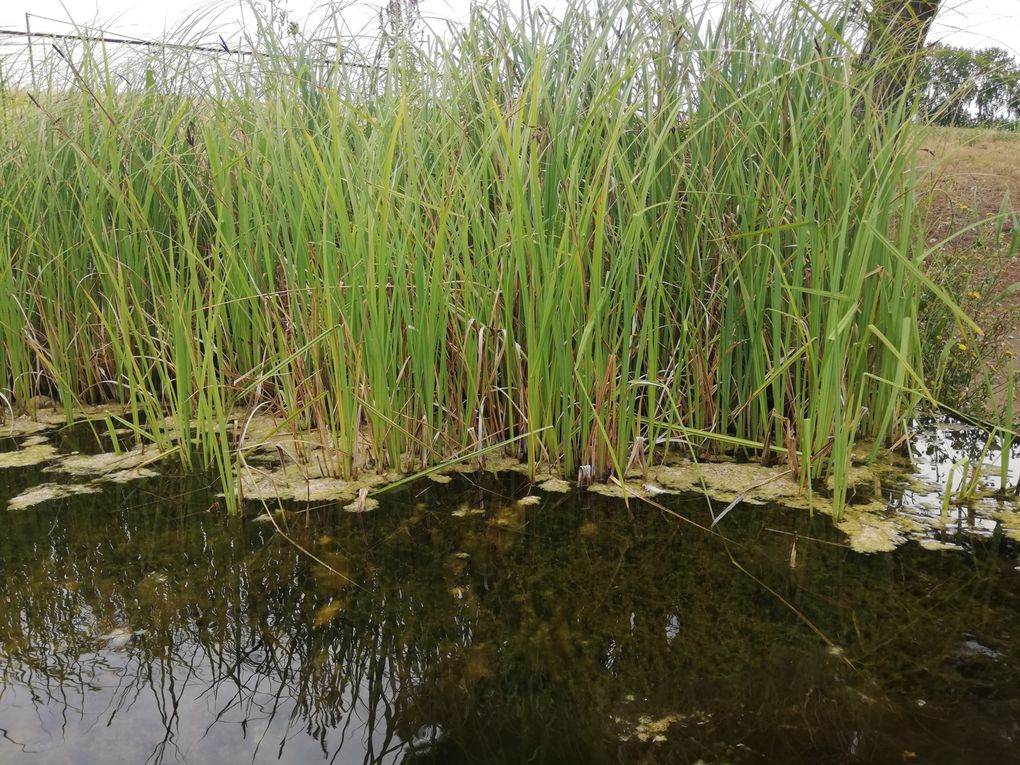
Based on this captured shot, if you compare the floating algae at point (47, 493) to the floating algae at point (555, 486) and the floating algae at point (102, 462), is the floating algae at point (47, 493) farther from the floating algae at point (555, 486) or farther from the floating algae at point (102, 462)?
the floating algae at point (555, 486)

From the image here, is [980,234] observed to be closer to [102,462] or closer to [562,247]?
[562,247]

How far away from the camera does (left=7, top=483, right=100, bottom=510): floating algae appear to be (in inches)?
79.7

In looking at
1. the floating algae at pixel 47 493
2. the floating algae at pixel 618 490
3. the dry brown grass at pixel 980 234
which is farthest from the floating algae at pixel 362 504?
the dry brown grass at pixel 980 234

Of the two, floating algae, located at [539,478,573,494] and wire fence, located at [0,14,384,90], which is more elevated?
wire fence, located at [0,14,384,90]

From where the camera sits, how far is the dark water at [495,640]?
3.90ft

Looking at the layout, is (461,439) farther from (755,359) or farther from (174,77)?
(174,77)

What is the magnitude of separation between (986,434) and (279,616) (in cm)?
223

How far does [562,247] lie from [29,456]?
1.77 m

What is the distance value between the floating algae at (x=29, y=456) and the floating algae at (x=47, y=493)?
232mm

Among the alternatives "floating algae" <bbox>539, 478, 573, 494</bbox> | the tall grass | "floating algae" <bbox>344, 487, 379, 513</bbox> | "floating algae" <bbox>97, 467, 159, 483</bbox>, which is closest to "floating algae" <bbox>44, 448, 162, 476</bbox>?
"floating algae" <bbox>97, 467, 159, 483</bbox>

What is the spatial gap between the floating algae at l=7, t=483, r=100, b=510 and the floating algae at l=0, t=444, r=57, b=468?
9.1 inches

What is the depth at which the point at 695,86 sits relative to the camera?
87.1 inches

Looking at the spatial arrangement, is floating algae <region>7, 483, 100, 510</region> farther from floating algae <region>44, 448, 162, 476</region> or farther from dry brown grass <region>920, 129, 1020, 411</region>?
dry brown grass <region>920, 129, 1020, 411</region>

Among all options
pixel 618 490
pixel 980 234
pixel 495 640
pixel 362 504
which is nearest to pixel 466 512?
pixel 362 504
